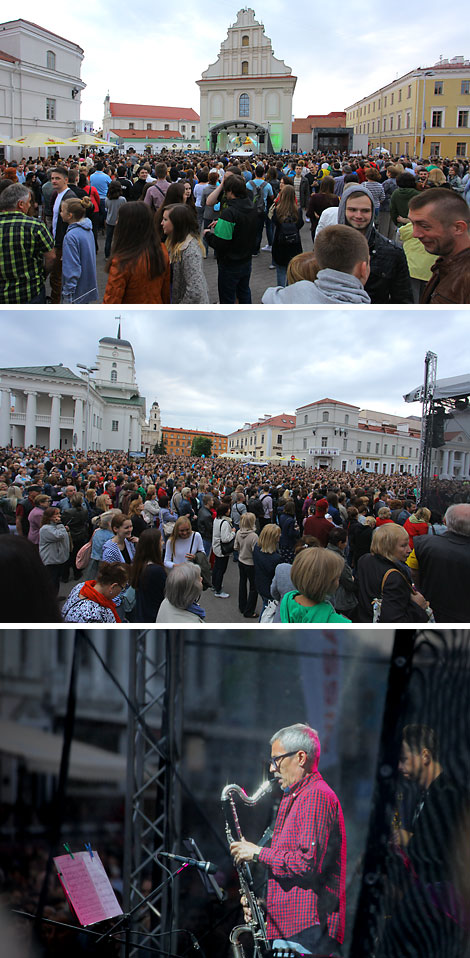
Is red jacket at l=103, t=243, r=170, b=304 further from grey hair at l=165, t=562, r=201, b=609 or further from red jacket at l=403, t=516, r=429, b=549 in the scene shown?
red jacket at l=403, t=516, r=429, b=549

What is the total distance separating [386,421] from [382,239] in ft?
3.36

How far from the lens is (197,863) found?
3.89 metres

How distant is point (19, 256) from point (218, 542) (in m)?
1.91

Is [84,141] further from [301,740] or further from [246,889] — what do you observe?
[246,889]

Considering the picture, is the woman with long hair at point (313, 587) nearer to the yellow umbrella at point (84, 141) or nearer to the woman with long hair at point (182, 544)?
the woman with long hair at point (182, 544)

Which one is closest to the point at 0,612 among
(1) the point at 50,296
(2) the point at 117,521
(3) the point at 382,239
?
→ (2) the point at 117,521

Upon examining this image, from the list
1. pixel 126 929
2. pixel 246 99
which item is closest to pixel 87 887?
pixel 126 929

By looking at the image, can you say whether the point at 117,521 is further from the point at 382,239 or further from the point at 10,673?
the point at 382,239

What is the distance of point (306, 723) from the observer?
4051 mm

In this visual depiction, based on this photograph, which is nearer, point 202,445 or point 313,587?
point 313,587

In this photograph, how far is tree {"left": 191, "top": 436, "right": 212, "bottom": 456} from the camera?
3570mm

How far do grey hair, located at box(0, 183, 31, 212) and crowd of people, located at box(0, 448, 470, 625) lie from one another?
145 cm

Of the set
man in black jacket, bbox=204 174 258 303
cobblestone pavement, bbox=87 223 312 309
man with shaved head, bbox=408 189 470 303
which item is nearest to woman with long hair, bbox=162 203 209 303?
cobblestone pavement, bbox=87 223 312 309

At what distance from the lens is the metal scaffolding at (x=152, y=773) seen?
392 centimetres
